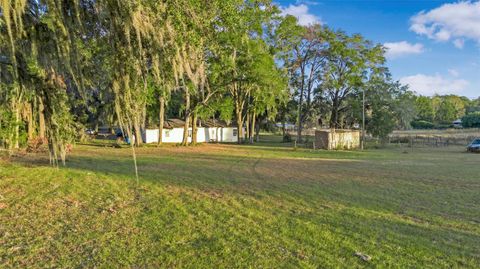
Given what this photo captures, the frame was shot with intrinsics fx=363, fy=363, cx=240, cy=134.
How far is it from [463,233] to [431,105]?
105804 millimetres

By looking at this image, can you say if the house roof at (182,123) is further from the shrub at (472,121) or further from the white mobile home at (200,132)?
Result: the shrub at (472,121)

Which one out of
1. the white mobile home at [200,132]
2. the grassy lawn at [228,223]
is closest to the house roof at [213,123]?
the white mobile home at [200,132]

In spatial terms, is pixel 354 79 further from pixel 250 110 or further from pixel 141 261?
pixel 141 261

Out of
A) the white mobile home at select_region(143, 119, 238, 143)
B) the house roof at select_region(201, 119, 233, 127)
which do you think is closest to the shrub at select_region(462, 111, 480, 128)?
the white mobile home at select_region(143, 119, 238, 143)

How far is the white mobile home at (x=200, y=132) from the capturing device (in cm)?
3484

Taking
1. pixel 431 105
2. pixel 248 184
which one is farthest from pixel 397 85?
pixel 431 105

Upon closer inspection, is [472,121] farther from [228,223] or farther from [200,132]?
[228,223]

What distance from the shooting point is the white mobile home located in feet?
114

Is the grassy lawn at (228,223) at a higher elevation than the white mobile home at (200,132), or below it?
below

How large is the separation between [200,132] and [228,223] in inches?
1355

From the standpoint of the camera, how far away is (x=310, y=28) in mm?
39344

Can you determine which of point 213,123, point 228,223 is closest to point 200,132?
point 213,123

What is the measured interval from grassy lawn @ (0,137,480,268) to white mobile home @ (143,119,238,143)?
959 inches

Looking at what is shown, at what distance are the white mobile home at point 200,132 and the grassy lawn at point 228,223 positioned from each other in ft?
79.9
